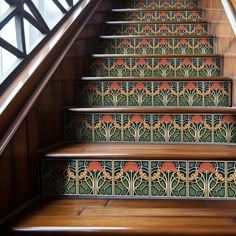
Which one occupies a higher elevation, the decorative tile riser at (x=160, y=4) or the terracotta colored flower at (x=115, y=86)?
the decorative tile riser at (x=160, y=4)

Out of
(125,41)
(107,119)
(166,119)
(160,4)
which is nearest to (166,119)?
(166,119)

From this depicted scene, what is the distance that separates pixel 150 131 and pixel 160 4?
2.20 meters

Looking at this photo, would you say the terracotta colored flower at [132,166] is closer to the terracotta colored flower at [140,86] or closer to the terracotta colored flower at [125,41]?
the terracotta colored flower at [140,86]

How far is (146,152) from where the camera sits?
60.5 inches

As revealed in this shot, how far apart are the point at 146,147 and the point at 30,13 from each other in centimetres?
85

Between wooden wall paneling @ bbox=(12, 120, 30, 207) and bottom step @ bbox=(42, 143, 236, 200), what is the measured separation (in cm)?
13

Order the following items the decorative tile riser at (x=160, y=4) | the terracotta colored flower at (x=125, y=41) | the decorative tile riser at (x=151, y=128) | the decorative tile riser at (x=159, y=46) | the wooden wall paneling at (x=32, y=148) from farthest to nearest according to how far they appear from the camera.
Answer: the decorative tile riser at (x=160, y=4) → the terracotta colored flower at (x=125, y=41) → the decorative tile riser at (x=159, y=46) → the decorative tile riser at (x=151, y=128) → the wooden wall paneling at (x=32, y=148)

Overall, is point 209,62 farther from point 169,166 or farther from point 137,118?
point 169,166

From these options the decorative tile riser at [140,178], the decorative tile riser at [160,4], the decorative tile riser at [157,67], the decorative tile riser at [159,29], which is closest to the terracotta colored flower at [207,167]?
the decorative tile riser at [140,178]

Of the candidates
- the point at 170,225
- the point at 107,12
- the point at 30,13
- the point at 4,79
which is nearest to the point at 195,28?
the point at 107,12

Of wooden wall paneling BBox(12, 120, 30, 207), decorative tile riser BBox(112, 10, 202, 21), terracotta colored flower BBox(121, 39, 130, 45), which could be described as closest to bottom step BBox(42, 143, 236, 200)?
wooden wall paneling BBox(12, 120, 30, 207)

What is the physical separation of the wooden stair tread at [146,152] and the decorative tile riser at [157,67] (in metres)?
0.75

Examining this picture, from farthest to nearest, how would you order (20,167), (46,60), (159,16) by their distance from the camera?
(159,16)
(46,60)
(20,167)

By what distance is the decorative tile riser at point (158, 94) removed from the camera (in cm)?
206
